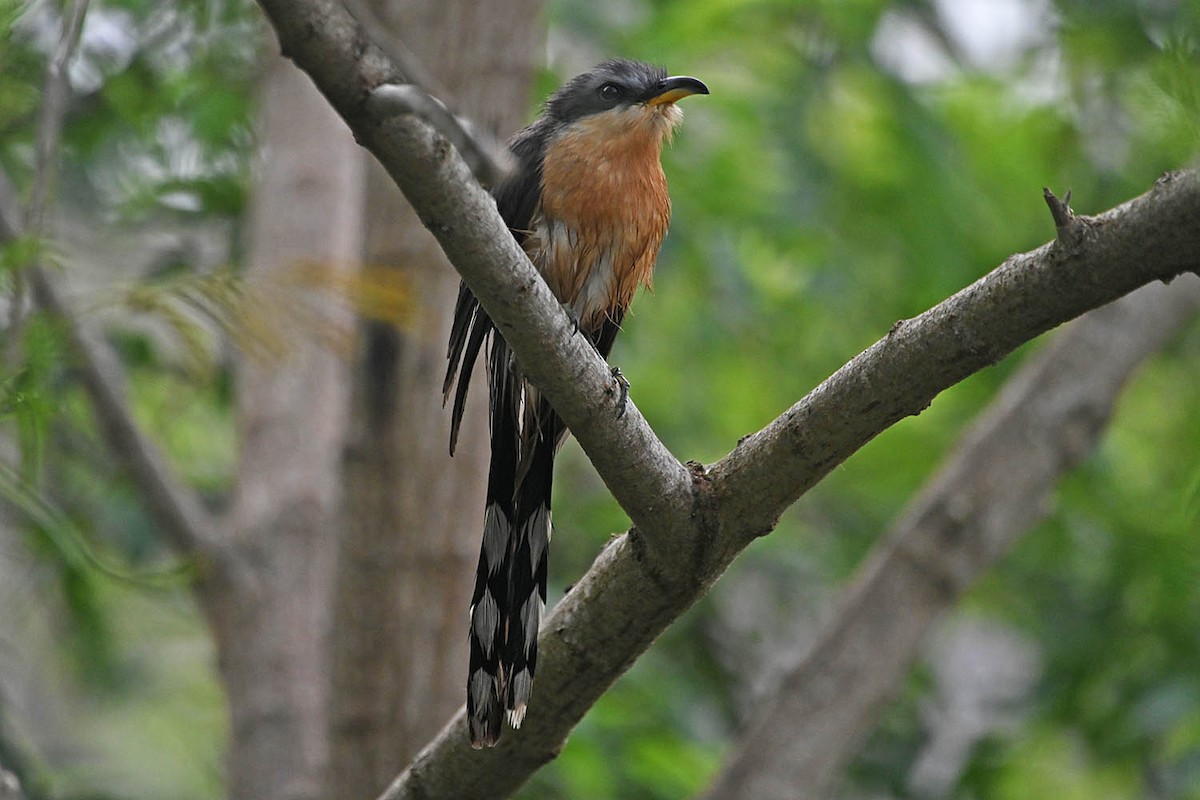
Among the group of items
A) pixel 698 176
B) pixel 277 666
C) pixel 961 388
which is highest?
pixel 698 176

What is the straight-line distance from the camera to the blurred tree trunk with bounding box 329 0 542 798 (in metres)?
5.26

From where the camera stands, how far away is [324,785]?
5277 mm

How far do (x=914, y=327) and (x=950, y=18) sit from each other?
16.1ft

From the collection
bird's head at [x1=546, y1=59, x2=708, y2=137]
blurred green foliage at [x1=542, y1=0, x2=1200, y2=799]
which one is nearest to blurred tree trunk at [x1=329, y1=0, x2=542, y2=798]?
blurred green foliage at [x1=542, y1=0, x2=1200, y2=799]

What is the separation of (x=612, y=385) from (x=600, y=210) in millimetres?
1369

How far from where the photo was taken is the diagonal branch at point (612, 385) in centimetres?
210

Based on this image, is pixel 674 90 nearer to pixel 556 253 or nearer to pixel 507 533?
pixel 556 253

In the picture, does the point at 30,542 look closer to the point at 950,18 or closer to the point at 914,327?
the point at 914,327

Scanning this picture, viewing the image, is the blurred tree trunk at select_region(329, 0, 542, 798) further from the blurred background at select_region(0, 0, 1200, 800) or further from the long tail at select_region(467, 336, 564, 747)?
the long tail at select_region(467, 336, 564, 747)

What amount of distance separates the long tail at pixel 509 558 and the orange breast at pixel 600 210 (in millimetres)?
329

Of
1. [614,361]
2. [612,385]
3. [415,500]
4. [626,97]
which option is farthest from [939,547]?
[612,385]

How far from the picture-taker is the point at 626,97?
4.24 metres

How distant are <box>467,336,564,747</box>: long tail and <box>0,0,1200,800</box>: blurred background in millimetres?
810

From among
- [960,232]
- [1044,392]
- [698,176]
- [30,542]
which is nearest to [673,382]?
[698,176]
